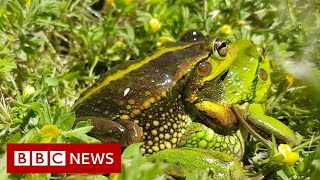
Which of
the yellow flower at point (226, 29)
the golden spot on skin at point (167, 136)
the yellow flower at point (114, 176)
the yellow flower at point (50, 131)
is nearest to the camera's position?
the yellow flower at point (114, 176)

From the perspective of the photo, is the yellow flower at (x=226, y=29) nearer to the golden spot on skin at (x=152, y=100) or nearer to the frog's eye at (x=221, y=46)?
the frog's eye at (x=221, y=46)

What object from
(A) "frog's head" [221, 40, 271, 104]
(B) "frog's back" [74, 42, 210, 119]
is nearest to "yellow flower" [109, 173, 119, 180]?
(B) "frog's back" [74, 42, 210, 119]

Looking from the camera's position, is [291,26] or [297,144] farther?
[291,26]

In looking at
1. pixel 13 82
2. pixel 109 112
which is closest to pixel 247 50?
pixel 109 112

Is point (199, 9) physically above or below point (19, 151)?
above

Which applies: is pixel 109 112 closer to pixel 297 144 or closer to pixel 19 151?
pixel 19 151

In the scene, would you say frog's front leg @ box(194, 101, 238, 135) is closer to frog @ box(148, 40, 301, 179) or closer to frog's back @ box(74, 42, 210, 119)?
frog @ box(148, 40, 301, 179)

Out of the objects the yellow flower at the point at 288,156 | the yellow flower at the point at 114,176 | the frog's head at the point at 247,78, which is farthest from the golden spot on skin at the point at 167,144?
the yellow flower at the point at 114,176
